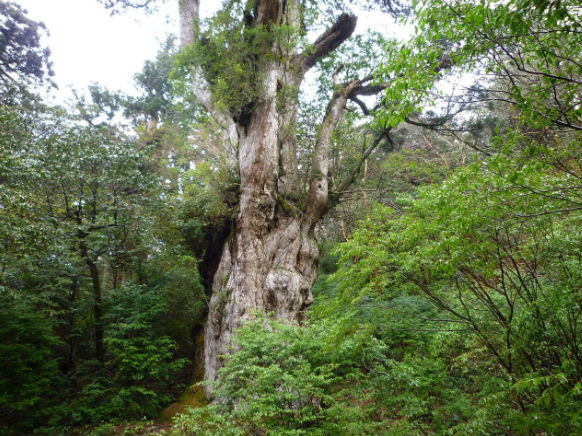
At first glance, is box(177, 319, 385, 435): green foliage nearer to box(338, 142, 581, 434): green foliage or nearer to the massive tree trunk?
box(338, 142, 581, 434): green foliage

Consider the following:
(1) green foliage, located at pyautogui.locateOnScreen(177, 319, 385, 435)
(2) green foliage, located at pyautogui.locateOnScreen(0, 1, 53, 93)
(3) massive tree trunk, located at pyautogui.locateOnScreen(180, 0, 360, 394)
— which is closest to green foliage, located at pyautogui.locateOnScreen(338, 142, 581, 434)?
(1) green foliage, located at pyautogui.locateOnScreen(177, 319, 385, 435)

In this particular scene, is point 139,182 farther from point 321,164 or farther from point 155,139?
point 155,139

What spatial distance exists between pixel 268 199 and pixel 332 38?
5.48 meters

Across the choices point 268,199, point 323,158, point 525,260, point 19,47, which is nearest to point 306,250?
point 268,199

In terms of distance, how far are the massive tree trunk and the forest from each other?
48 mm

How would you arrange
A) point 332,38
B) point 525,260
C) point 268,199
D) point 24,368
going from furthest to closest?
point 332,38 → point 268,199 → point 24,368 → point 525,260

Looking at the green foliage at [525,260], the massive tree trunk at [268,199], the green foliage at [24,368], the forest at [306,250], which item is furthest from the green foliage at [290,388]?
the green foliage at [24,368]

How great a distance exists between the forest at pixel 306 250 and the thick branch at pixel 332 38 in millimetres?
117

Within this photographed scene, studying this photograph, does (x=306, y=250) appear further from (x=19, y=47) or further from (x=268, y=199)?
(x=19, y=47)

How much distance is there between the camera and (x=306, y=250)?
7.13 meters

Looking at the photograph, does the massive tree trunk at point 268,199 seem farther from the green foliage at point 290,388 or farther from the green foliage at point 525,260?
the green foliage at point 525,260

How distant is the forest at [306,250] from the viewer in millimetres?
2881

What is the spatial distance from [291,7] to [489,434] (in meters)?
9.27

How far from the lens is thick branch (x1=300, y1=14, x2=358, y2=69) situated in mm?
8617
